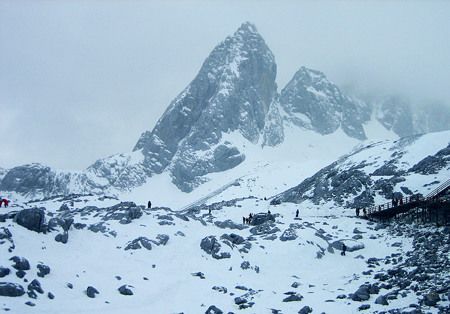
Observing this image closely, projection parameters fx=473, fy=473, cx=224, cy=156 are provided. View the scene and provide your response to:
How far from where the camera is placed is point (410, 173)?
7106cm

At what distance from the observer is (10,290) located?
26.3 m

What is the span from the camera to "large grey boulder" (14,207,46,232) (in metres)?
35.3

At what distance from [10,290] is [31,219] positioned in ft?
32.7

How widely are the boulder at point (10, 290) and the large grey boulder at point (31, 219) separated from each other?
30.5 ft

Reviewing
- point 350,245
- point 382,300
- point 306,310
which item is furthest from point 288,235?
point 382,300

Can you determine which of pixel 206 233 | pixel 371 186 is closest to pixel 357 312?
pixel 206 233

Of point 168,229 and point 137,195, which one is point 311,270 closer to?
point 168,229

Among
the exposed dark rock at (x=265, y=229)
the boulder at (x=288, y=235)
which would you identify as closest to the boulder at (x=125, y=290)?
the boulder at (x=288, y=235)

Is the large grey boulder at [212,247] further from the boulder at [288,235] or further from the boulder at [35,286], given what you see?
the boulder at [35,286]

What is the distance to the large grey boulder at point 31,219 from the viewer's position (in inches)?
1391

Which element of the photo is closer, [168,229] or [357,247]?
[357,247]

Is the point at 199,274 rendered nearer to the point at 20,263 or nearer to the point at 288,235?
the point at 288,235

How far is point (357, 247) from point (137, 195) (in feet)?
542

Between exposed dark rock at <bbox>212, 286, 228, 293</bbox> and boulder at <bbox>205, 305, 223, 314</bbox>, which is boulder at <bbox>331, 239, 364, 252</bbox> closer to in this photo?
exposed dark rock at <bbox>212, 286, 228, 293</bbox>
